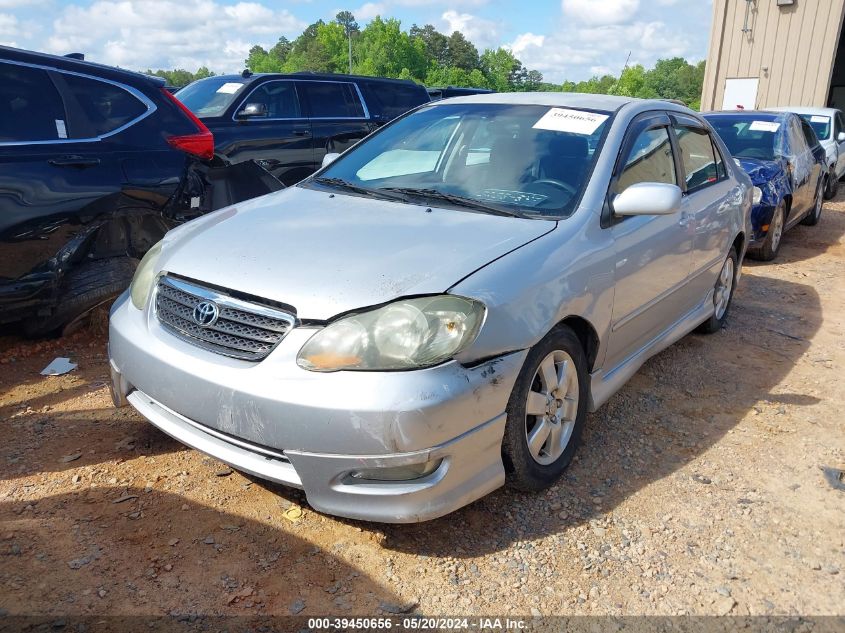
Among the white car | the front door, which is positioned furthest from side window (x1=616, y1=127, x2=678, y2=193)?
the white car

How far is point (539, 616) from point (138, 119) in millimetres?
3855

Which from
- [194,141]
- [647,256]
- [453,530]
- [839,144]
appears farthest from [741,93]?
[453,530]

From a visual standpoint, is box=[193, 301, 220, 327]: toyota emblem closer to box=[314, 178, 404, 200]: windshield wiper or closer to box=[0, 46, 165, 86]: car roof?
box=[314, 178, 404, 200]: windshield wiper

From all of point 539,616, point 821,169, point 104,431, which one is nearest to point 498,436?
point 539,616

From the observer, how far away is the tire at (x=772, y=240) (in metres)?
7.08

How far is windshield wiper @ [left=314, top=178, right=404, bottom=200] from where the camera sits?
332 cm

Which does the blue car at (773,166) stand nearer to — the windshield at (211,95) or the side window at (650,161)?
the side window at (650,161)

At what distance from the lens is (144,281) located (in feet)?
9.55

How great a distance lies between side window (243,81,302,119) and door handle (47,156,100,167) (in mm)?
3612

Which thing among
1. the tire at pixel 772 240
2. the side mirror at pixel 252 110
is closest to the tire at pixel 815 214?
the tire at pixel 772 240

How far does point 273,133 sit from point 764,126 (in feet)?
18.8

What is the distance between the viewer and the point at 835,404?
3.88 m

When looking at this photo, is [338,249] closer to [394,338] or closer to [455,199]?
[394,338]

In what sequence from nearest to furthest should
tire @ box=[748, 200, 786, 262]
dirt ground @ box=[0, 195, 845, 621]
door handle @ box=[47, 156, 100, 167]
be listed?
dirt ground @ box=[0, 195, 845, 621] → door handle @ box=[47, 156, 100, 167] → tire @ box=[748, 200, 786, 262]
